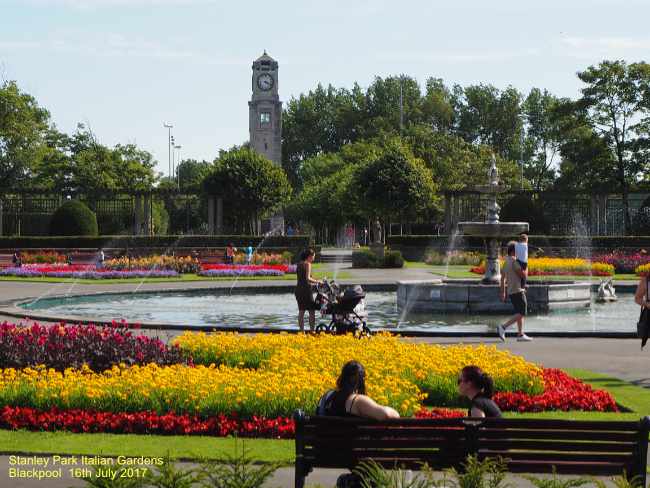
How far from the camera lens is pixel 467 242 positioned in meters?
49.0

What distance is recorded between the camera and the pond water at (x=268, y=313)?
1966cm

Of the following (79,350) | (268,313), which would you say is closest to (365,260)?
(268,313)

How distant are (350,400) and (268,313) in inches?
619

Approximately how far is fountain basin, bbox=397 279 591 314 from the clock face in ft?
258

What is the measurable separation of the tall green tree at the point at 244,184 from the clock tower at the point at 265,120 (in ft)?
103

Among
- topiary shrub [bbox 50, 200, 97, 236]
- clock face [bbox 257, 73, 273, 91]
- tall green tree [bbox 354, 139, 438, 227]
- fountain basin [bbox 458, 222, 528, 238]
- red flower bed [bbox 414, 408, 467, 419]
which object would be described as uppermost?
clock face [bbox 257, 73, 273, 91]

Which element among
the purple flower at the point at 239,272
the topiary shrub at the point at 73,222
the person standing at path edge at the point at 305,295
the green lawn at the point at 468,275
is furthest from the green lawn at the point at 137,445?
the topiary shrub at the point at 73,222

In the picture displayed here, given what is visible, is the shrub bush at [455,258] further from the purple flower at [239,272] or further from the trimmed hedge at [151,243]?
the purple flower at [239,272]

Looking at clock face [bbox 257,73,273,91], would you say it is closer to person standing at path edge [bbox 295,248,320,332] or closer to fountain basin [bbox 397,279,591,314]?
fountain basin [bbox 397,279,591,314]

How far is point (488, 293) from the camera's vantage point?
74.4 feet

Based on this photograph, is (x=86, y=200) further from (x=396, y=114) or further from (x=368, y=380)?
(x=396, y=114)

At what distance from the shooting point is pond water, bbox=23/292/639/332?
1966cm

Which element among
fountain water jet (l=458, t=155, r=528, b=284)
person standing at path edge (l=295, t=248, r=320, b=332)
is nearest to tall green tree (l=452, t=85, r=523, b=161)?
fountain water jet (l=458, t=155, r=528, b=284)

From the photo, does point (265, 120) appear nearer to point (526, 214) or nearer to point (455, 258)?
point (526, 214)
